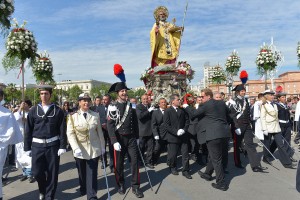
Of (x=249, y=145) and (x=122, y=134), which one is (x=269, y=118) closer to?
(x=249, y=145)

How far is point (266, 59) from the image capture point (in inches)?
657

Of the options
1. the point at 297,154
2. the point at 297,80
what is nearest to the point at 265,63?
the point at 297,154

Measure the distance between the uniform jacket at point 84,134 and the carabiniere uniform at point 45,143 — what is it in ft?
0.66

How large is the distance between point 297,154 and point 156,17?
9.35 metres

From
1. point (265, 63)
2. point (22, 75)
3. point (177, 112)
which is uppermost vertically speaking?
point (265, 63)

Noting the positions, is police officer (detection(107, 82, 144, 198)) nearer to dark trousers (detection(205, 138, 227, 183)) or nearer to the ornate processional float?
dark trousers (detection(205, 138, 227, 183))

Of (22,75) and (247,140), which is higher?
(22,75)

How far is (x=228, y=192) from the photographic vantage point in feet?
19.4

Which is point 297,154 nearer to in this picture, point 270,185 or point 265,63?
point 270,185

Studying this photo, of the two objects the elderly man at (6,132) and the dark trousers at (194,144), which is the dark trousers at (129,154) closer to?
the elderly man at (6,132)

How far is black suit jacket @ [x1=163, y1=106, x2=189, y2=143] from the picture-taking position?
7320mm

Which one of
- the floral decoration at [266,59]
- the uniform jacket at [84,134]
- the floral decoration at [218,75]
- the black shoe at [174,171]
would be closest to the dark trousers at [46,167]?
the uniform jacket at [84,134]

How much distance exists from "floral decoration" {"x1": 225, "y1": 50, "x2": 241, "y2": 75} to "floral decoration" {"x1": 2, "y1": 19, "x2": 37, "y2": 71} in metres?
15.0

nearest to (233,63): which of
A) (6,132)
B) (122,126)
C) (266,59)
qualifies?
(266,59)
